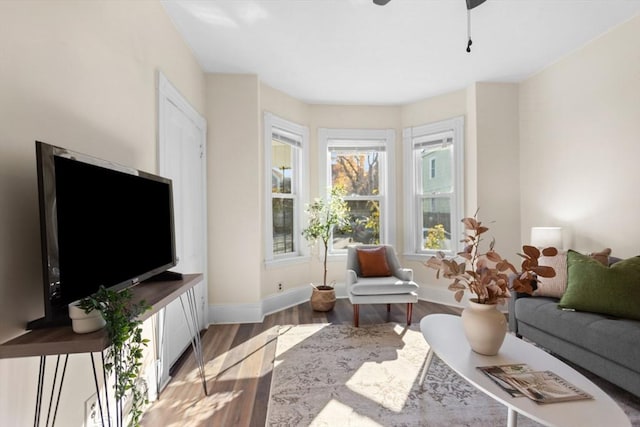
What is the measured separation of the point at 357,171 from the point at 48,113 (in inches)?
147

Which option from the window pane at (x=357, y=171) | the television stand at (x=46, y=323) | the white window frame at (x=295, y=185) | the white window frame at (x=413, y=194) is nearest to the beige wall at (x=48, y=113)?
the television stand at (x=46, y=323)

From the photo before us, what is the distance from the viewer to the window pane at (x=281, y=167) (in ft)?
12.8

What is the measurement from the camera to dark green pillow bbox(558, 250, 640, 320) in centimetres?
206

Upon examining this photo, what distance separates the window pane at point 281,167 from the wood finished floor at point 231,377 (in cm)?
166

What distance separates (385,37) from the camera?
8.93 ft

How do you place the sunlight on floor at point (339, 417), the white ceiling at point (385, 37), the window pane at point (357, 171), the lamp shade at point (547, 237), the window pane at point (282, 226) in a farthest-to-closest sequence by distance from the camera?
the window pane at point (357, 171) → the window pane at point (282, 226) → the lamp shade at point (547, 237) → the white ceiling at point (385, 37) → the sunlight on floor at point (339, 417)

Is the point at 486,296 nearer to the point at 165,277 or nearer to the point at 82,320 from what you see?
the point at 82,320

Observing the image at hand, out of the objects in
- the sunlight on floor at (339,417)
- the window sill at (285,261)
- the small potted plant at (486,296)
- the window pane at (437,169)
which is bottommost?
the sunlight on floor at (339,417)

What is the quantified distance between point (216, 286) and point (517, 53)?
162 inches

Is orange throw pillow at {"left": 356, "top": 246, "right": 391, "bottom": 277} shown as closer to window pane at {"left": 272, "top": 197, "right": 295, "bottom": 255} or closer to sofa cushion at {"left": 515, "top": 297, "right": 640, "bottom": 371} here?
window pane at {"left": 272, "top": 197, "right": 295, "bottom": 255}

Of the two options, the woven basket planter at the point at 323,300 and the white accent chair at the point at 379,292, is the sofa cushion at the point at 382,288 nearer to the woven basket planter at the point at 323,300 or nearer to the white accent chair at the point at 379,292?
the white accent chair at the point at 379,292

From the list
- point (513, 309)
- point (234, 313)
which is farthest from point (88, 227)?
point (513, 309)

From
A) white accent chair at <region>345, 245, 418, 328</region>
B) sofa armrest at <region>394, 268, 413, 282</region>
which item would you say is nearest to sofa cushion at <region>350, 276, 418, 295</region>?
white accent chair at <region>345, 245, 418, 328</region>

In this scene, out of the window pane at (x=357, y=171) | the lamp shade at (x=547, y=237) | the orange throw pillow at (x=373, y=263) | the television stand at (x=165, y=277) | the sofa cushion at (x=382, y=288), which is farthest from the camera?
the window pane at (x=357, y=171)
